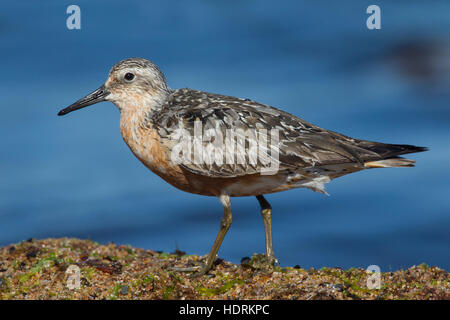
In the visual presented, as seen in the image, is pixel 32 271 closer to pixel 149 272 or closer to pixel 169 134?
pixel 149 272

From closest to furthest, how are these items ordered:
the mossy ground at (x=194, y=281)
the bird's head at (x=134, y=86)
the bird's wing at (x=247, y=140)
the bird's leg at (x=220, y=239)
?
the mossy ground at (x=194, y=281), the bird's wing at (x=247, y=140), the bird's leg at (x=220, y=239), the bird's head at (x=134, y=86)

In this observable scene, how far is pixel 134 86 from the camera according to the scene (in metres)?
10.4

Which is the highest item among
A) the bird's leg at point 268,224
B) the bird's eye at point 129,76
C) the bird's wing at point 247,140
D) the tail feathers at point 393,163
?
the bird's eye at point 129,76

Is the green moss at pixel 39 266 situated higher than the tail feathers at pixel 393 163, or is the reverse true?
the tail feathers at pixel 393 163

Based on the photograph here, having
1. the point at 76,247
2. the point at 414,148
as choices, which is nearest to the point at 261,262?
the point at 414,148

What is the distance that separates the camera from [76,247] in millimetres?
11203

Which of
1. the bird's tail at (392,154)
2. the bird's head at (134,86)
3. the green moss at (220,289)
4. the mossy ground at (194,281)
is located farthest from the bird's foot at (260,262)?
the bird's head at (134,86)

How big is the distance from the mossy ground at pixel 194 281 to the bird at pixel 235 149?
0.60m

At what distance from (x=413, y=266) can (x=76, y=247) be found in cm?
553

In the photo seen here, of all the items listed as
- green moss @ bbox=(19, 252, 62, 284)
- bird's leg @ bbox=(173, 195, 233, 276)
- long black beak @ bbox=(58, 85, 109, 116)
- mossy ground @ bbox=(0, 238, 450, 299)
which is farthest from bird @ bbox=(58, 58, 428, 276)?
green moss @ bbox=(19, 252, 62, 284)

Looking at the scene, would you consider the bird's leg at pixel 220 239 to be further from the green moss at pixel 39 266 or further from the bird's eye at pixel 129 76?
the bird's eye at pixel 129 76

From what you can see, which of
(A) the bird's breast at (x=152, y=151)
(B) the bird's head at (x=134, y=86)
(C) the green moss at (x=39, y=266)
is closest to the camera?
(C) the green moss at (x=39, y=266)

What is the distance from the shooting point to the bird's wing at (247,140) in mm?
9422
